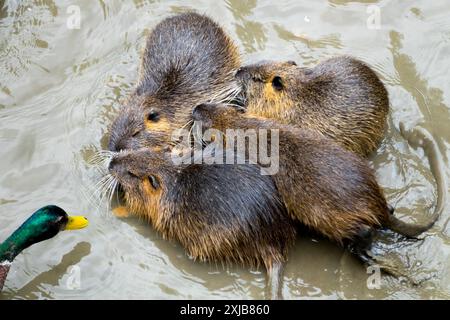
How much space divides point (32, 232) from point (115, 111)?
4.25 ft

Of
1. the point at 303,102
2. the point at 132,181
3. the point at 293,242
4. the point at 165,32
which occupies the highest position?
the point at 165,32

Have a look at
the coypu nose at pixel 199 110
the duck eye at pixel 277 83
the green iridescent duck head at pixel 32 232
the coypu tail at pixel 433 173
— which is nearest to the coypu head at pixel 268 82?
the duck eye at pixel 277 83

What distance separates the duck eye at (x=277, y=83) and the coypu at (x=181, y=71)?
286 millimetres

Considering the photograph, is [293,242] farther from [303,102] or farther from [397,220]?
[303,102]

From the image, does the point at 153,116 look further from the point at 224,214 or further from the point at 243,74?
the point at 224,214

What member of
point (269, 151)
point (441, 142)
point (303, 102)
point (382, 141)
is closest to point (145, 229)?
point (269, 151)

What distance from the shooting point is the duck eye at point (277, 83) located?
16.6 feet

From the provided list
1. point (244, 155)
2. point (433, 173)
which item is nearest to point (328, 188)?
point (244, 155)

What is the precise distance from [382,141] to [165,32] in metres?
1.68

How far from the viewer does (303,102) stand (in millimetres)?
4926

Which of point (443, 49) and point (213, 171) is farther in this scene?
point (443, 49)

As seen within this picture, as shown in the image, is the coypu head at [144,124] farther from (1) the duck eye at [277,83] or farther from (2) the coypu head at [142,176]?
(1) the duck eye at [277,83]

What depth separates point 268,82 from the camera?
16.9 feet

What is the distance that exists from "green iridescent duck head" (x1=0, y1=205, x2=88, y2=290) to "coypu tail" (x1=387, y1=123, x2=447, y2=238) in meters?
1.93
